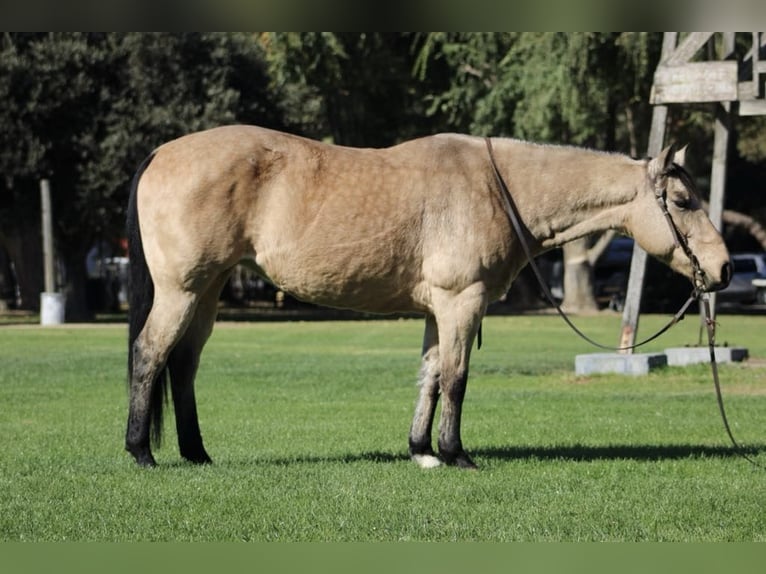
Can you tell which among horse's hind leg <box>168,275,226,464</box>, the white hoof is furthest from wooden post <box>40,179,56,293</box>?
the white hoof

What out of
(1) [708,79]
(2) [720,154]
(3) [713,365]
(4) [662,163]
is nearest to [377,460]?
(3) [713,365]

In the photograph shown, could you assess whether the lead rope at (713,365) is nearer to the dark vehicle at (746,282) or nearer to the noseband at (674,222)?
the noseband at (674,222)

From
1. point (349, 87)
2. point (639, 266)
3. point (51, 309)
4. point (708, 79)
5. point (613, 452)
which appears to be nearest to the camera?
point (613, 452)

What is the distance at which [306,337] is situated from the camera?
103ft

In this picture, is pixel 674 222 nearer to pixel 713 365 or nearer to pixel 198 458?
pixel 713 365

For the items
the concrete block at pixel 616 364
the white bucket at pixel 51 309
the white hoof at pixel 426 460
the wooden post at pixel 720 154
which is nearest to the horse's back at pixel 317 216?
the white hoof at pixel 426 460

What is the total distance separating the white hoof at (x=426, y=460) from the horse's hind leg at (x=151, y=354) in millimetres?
2093

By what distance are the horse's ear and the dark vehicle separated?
43573mm

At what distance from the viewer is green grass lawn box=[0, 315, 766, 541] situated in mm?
7789

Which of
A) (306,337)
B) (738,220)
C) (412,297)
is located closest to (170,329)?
(412,297)

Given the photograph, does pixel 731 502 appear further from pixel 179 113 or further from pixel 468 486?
pixel 179 113

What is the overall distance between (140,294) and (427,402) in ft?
8.16

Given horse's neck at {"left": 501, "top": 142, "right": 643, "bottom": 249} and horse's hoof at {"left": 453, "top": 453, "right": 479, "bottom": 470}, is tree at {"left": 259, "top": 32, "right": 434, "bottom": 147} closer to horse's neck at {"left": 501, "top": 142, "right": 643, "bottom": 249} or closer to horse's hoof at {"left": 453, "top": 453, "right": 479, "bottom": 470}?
horse's neck at {"left": 501, "top": 142, "right": 643, "bottom": 249}

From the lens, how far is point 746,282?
54.0 m
